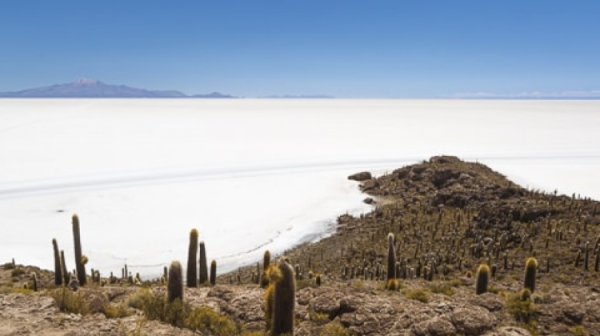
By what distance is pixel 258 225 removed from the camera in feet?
88.2

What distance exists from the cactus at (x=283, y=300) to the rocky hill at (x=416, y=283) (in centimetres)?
91

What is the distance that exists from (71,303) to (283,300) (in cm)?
451

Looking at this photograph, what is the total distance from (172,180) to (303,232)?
733 inches

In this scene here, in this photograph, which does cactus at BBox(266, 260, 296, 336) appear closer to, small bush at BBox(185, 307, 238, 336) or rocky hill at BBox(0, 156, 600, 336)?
rocky hill at BBox(0, 156, 600, 336)

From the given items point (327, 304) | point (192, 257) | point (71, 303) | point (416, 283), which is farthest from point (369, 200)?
point (71, 303)

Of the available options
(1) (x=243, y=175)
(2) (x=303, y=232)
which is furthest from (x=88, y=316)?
(1) (x=243, y=175)

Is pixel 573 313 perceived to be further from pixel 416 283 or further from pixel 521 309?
pixel 416 283

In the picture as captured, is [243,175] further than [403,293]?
Yes

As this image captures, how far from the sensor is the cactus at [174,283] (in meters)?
9.13

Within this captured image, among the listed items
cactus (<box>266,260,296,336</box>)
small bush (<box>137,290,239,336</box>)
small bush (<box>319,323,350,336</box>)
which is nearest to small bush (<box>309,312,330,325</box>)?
small bush (<box>319,323,350,336</box>)

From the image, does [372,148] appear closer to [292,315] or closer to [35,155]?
[35,155]

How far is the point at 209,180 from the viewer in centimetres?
4012

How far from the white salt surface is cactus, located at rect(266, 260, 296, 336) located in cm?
1314

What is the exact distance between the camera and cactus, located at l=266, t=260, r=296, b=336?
7.56m
